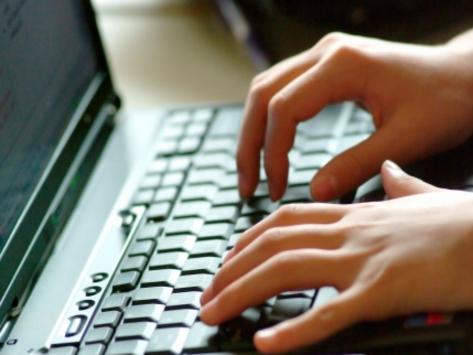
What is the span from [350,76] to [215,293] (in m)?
0.22

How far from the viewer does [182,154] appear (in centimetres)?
89

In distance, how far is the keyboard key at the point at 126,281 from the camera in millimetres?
689

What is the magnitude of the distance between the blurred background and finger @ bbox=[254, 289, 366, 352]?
1.64 feet

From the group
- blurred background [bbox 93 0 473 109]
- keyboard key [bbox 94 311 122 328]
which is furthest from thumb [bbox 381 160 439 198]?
blurred background [bbox 93 0 473 109]

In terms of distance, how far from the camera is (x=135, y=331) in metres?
0.63

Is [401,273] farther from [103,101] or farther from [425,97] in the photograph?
[103,101]

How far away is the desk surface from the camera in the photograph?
1090 mm

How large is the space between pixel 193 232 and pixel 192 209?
4cm

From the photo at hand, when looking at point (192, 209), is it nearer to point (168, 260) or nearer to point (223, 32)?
point (168, 260)

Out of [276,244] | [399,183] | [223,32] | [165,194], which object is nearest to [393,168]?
[399,183]

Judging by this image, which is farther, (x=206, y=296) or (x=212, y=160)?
(x=212, y=160)

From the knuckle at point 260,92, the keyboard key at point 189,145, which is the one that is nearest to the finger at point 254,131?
the knuckle at point 260,92

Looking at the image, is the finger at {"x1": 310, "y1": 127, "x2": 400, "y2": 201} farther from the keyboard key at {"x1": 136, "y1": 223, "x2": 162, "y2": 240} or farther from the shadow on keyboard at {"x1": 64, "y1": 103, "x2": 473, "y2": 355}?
the keyboard key at {"x1": 136, "y1": 223, "x2": 162, "y2": 240}

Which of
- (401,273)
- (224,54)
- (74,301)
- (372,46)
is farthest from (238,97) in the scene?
(401,273)
